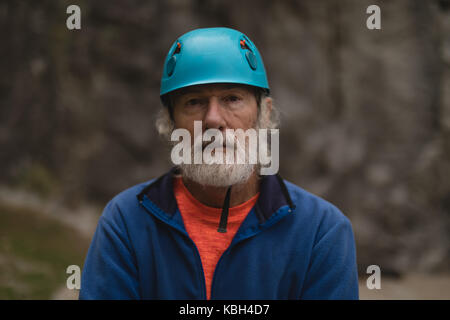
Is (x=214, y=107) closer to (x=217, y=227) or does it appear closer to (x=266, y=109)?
(x=266, y=109)

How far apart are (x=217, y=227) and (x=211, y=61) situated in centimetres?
73

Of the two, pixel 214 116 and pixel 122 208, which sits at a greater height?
pixel 214 116

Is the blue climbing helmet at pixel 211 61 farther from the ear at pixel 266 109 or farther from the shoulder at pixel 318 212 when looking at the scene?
the shoulder at pixel 318 212

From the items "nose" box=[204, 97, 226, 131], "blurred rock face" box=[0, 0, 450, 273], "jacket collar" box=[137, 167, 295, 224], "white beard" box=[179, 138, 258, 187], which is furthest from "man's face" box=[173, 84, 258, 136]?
"blurred rock face" box=[0, 0, 450, 273]

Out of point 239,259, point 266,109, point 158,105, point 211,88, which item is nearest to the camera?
point 239,259

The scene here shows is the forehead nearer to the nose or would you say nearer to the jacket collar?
the nose

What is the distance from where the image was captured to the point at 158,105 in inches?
207

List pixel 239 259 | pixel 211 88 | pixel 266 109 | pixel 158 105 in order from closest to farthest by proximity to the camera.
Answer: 1. pixel 239 259
2. pixel 211 88
3. pixel 266 109
4. pixel 158 105

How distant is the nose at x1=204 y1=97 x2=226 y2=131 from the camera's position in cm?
175

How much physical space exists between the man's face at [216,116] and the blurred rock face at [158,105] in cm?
348

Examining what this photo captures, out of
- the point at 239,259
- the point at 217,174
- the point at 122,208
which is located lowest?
the point at 239,259

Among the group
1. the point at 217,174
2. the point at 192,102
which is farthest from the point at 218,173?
the point at 192,102

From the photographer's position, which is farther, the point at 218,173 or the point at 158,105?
the point at 158,105
